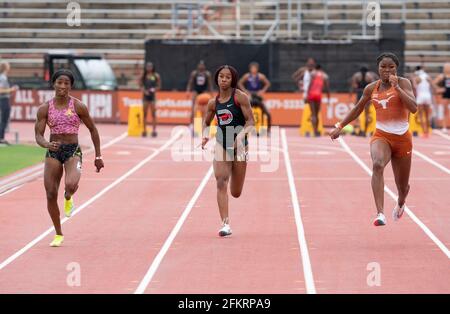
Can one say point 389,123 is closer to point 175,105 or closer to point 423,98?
point 423,98

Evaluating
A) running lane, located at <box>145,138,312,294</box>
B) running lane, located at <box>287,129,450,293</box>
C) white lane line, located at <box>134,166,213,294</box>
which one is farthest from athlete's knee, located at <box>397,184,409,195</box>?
white lane line, located at <box>134,166,213,294</box>

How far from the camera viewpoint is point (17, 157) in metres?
24.9

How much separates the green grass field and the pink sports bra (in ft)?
25.5

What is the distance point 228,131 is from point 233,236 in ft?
3.75

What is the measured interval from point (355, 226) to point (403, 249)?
202 centimetres

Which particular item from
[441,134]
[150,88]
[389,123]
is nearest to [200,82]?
[150,88]

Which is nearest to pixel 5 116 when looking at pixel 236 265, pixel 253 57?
pixel 253 57

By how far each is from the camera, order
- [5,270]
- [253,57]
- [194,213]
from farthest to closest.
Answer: [253,57] < [194,213] < [5,270]

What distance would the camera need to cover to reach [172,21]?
43.3m

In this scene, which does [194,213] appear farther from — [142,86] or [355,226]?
[142,86]

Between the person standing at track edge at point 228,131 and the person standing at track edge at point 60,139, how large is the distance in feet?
4.89

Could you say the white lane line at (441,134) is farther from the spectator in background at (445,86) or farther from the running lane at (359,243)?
the running lane at (359,243)

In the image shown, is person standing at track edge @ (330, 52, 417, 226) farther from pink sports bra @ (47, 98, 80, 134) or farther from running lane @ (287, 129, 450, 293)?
pink sports bra @ (47, 98, 80, 134)

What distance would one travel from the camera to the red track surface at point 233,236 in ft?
36.7
